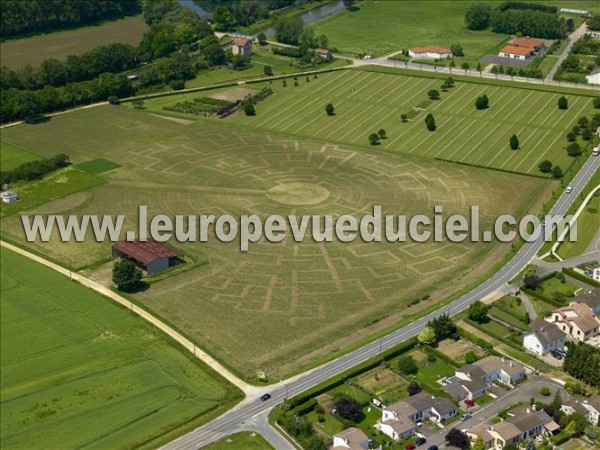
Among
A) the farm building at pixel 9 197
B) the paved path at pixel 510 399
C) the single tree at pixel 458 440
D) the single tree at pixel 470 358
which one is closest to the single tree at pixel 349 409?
the paved path at pixel 510 399

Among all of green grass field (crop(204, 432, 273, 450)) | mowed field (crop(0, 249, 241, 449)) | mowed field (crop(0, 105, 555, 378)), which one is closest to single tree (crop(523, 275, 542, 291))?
mowed field (crop(0, 105, 555, 378))

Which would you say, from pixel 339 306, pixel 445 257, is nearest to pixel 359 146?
pixel 445 257

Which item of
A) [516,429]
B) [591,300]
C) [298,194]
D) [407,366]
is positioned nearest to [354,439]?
[407,366]

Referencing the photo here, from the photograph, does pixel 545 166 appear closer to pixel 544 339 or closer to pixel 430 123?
pixel 430 123

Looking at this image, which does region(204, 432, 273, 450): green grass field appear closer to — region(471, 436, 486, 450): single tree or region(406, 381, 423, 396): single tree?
region(406, 381, 423, 396): single tree

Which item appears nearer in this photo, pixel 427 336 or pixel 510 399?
pixel 510 399

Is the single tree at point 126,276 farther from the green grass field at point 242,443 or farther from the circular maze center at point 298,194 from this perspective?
the green grass field at point 242,443

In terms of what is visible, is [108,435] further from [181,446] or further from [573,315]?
[573,315]
